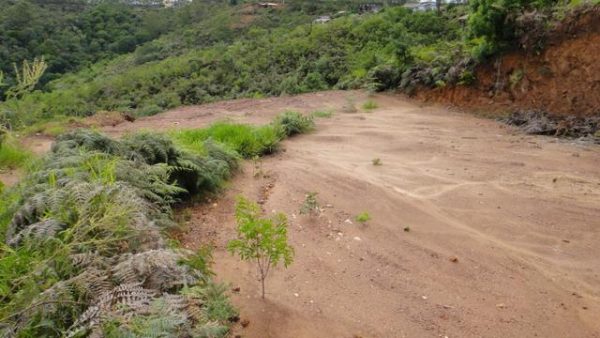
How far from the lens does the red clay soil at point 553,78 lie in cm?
977

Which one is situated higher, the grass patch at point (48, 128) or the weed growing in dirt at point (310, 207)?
the grass patch at point (48, 128)

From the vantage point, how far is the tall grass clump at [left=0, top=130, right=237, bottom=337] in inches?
87.7

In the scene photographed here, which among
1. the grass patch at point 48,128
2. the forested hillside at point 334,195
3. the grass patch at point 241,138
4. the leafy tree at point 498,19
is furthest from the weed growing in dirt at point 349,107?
the grass patch at point 48,128

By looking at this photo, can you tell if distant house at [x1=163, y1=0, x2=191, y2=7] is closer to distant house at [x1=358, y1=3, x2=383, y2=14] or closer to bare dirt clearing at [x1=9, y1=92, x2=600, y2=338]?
distant house at [x1=358, y1=3, x2=383, y2=14]

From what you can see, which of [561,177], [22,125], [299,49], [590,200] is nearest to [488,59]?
[561,177]

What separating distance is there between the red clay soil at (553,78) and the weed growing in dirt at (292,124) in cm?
438

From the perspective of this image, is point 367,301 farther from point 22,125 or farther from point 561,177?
point 561,177

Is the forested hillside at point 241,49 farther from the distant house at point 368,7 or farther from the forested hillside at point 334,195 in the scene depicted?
the distant house at point 368,7

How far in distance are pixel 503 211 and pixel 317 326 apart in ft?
9.76

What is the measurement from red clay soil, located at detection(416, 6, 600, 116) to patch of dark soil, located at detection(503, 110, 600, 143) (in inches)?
15.1

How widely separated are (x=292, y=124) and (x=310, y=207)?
415cm

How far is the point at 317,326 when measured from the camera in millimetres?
3330

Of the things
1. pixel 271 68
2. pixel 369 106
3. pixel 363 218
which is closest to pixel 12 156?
pixel 363 218

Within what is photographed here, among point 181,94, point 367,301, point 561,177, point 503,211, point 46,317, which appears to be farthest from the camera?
point 181,94
